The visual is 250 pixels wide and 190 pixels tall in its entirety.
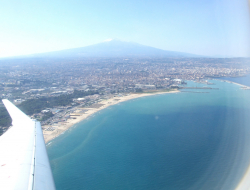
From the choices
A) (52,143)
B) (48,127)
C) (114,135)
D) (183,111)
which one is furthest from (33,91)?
(183,111)

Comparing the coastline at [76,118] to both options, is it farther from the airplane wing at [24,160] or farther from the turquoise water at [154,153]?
the airplane wing at [24,160]

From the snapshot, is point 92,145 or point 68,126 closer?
point 92,145

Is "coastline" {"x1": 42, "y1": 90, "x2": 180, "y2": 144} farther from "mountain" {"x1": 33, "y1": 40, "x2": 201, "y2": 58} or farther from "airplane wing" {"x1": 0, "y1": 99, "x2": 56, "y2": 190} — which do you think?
"mountain" {"x1": 33, "y1": 40, "x2": 201, "y2": 58}

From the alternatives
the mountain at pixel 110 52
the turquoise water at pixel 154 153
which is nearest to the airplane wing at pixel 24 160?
the turquoise water at pixel 154 153

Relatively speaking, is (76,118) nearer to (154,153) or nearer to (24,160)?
(154,153)

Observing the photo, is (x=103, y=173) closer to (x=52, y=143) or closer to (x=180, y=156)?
(x=180, y=156)

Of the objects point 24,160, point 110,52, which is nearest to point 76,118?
point 24,160
